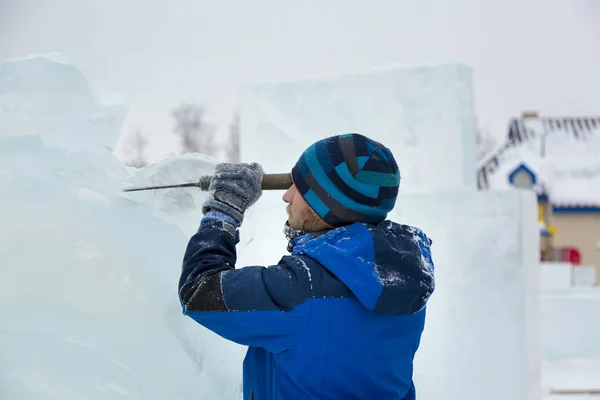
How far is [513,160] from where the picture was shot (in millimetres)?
19625

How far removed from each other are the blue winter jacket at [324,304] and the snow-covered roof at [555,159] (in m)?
18.0

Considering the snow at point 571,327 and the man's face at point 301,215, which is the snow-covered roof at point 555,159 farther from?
the man's face at point 301,215

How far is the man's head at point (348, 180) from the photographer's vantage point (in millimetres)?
1299

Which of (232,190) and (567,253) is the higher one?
(232,190)

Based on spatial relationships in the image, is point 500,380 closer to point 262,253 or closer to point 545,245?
point 262,253

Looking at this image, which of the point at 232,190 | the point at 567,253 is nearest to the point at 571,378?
the point at 232,190

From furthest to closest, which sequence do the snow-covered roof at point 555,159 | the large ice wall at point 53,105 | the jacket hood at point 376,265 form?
the snow-covered roof at point 555,159
the large ice wall at point 53,105
the jacket hood at point 376,265

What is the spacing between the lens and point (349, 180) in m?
1.29

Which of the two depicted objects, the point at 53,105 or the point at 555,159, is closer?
the point at 53,105

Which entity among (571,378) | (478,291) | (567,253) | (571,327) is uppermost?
(478,291)

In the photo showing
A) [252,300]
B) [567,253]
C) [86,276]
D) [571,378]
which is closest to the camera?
[252,300]

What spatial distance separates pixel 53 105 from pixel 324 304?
1217mm

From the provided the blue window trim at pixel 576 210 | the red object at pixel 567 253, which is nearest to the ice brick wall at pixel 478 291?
the red object at pixel 567 253

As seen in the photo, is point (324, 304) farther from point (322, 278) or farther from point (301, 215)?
point (301, 215)
